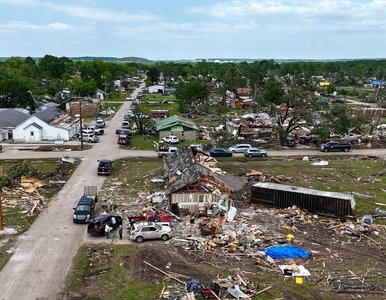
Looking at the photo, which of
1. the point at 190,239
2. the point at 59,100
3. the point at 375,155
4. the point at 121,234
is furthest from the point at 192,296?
the point at 59,100

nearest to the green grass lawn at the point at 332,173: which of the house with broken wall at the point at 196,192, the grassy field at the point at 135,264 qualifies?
the grassy field at the point at 135,264

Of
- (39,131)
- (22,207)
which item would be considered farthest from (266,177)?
(39,131)

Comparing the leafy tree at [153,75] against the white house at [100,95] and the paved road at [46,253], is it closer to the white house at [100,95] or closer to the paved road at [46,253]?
the white house at [100,95]

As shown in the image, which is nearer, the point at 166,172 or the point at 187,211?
the point at 187,211

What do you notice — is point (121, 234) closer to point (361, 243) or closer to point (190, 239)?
point (190, 239)

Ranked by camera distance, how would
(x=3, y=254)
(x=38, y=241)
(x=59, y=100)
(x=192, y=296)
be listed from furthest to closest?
(x=59, y=100), (x=38, y=241), (x=3, y=254), (x=192, y=296)

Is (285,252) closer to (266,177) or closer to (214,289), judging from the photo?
(214,289)
